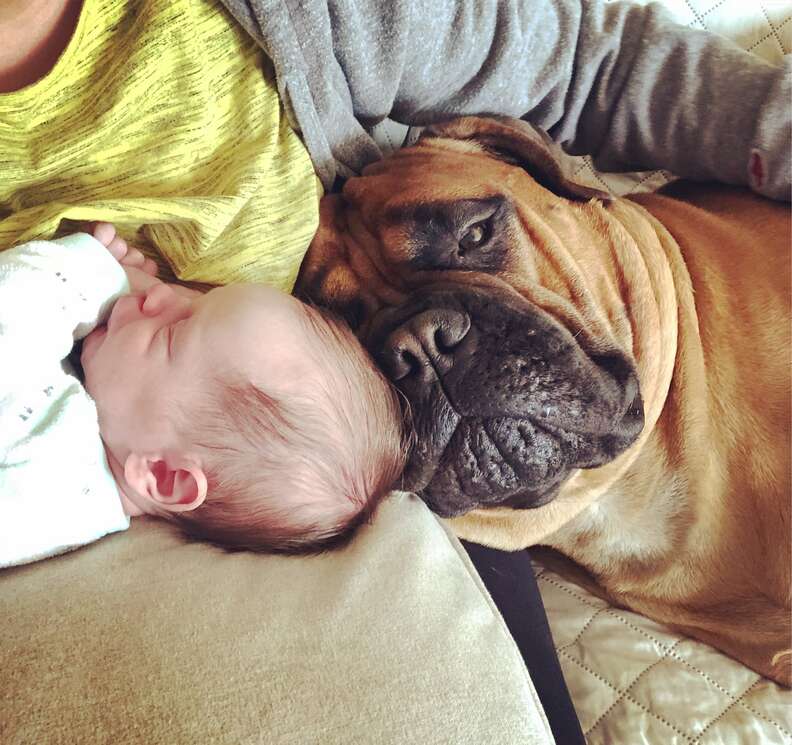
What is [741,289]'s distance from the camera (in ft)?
3.82

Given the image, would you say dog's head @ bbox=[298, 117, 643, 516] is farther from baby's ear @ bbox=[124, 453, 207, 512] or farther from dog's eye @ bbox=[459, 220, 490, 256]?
baby's ear @ bbox=[124, 453, 207, 512]

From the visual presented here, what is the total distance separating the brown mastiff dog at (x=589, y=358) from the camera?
89cm

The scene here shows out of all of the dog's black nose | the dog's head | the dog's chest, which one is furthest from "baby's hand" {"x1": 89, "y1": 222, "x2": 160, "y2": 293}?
the dog's chest

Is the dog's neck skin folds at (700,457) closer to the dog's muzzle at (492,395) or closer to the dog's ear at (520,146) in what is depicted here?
the dog's ear at (520,146)

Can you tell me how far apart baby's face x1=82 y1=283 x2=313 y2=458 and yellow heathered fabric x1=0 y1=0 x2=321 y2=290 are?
0.12 metres

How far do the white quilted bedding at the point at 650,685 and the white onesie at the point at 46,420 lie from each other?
708 millimetres

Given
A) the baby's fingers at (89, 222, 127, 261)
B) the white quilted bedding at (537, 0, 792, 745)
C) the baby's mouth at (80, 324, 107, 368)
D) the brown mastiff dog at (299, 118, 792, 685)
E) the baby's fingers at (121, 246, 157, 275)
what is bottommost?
the white quilted bedding at (537, 0, 792, 745)

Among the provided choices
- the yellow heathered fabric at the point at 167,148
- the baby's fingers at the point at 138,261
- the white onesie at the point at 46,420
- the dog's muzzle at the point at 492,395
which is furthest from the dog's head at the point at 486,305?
the white onesie at the point at 46,420

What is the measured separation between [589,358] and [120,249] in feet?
1.99

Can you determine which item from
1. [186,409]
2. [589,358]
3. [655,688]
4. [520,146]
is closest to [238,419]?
[186,409]

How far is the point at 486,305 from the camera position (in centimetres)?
91

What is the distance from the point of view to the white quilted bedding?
1.01 m

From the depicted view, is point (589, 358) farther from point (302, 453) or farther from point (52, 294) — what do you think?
point (52, 294)

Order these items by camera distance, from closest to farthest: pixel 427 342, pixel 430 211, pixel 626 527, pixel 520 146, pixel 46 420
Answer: pixel 46 420 < pixel 427 342 < pixel 430 211 < pixel 520 146 < pixel 626 527
